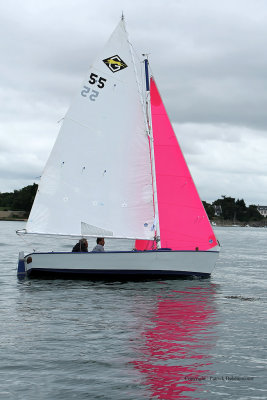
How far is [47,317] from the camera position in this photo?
18875 mm

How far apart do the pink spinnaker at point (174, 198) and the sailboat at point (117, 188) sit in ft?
0.15

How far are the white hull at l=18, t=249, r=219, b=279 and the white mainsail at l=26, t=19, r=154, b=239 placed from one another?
1.37 meters

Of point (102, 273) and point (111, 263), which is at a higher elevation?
point (111, 263)

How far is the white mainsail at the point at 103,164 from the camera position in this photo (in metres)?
27.7

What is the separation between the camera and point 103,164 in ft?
93.0

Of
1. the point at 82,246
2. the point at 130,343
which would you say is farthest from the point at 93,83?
the point at 130,343

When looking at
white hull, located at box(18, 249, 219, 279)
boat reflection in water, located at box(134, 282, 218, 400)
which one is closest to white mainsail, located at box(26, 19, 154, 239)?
white hull, located at box(18, 249, 219, 279)

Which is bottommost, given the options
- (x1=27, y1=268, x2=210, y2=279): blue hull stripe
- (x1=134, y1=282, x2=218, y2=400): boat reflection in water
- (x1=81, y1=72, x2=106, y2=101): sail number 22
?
(x1=134, y1=282, x2=218, y2=400): boat reflection in water

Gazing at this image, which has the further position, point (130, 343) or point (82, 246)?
point (82, 246)

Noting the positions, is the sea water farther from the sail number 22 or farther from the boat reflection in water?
the sail number 22

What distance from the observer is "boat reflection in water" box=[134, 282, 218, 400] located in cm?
1206

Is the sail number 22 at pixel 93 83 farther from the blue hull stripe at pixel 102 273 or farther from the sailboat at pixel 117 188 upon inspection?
the blue hull stripe at pixel 102 273

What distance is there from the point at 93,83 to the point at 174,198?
6.49 meters

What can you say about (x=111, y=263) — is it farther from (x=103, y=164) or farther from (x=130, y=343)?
(x=130, y=343)
